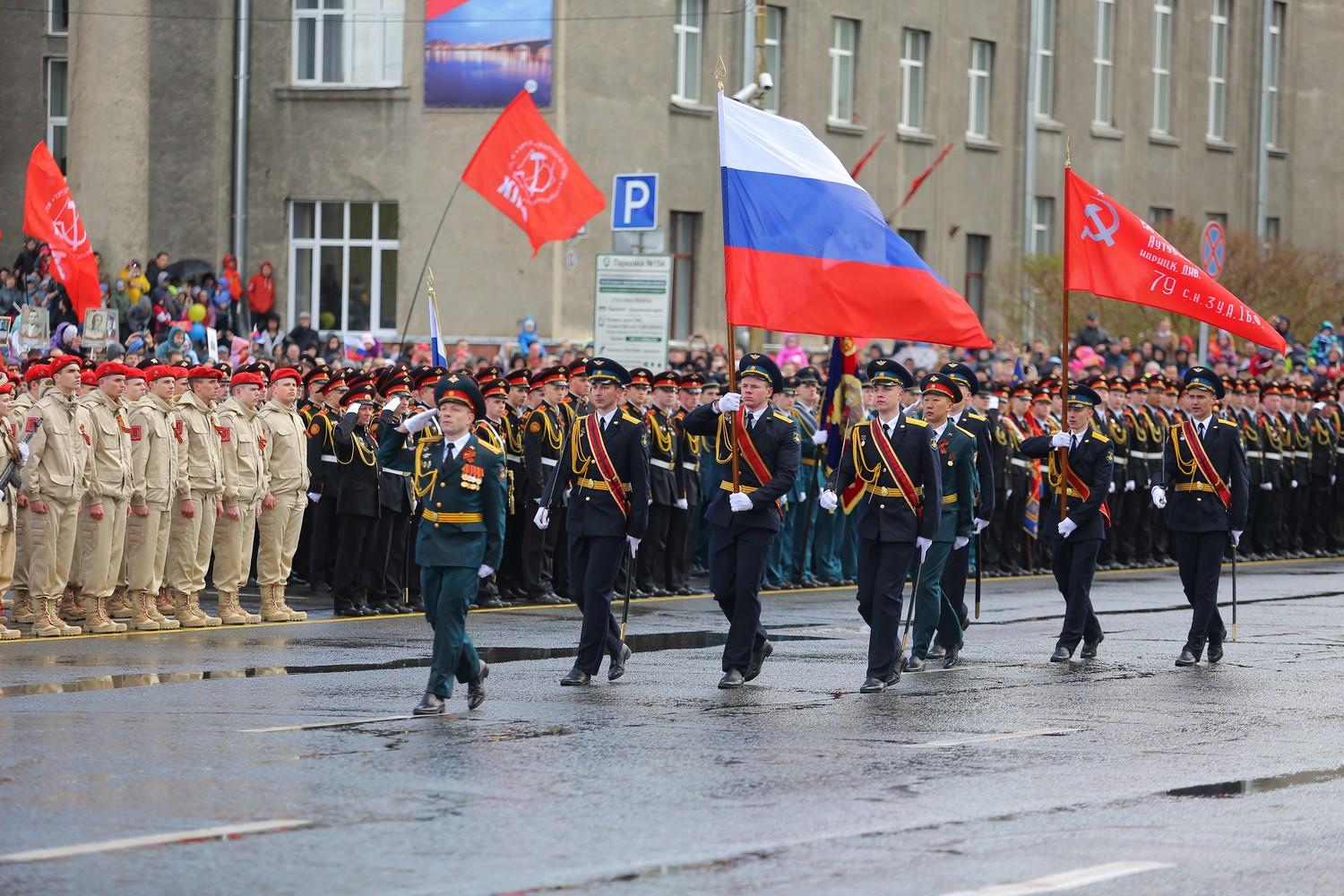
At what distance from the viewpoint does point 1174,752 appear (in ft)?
39.2

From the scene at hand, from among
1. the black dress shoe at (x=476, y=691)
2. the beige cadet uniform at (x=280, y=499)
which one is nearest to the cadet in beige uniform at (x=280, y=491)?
the beige cadet uniform at (x=280, y=499)

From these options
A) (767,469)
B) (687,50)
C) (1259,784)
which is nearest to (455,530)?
(767,469)

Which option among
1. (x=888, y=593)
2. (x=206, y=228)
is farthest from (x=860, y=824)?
(x=206, y=228)

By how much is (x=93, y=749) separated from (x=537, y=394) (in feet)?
36.3

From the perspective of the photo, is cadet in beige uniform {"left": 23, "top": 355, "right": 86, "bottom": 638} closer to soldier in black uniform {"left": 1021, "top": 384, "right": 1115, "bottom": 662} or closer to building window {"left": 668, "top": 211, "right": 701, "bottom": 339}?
soldier in black uniform {"left": 1021, "top": 384, "right": 1115, "bottom": 662}

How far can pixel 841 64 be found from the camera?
42438mm

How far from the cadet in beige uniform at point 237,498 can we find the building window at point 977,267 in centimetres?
2876

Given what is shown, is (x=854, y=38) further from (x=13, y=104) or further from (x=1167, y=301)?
(x=1167, y=301)

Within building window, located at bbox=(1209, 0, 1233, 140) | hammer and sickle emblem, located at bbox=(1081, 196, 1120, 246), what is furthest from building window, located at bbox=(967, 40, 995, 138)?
hammer and sickle emblem, located at bbox=(1081, 196, 1120, 246)

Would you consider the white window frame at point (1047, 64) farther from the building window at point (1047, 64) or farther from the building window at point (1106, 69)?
the building window at point (1106, 69)

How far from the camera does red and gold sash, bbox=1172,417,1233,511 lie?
55.2ft

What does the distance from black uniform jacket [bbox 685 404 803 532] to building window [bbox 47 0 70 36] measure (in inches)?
1177

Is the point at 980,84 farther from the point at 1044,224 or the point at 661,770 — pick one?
the point at 661,770

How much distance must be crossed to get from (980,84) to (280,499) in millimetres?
29672
